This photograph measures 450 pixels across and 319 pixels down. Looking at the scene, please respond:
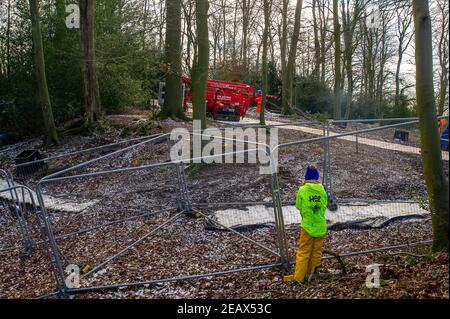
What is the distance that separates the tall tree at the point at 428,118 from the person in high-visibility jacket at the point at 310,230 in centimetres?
126

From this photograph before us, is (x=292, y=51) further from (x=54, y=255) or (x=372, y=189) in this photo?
(x=54, y=255)

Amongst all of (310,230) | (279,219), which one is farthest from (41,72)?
(310,230)

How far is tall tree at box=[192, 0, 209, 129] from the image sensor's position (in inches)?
430

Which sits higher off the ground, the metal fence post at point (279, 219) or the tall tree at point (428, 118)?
the tall tree at point (428, 118)

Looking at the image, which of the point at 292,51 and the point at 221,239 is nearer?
the point at 221,239

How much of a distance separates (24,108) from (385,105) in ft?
89.5

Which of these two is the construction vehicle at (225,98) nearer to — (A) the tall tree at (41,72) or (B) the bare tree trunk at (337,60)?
(B) the bare tree trunk at (337,60)

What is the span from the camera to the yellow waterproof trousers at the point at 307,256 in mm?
5398

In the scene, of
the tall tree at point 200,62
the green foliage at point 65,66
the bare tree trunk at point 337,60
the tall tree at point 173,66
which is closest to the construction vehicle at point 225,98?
the green foliage at point 65,66

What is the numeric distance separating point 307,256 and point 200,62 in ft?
23.2

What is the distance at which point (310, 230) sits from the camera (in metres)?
5.42

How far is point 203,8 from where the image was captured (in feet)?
35.7

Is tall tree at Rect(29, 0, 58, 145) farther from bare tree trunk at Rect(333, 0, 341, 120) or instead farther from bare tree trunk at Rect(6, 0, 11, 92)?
bare tree trunk at Rect(333, 0, 341, 120)
